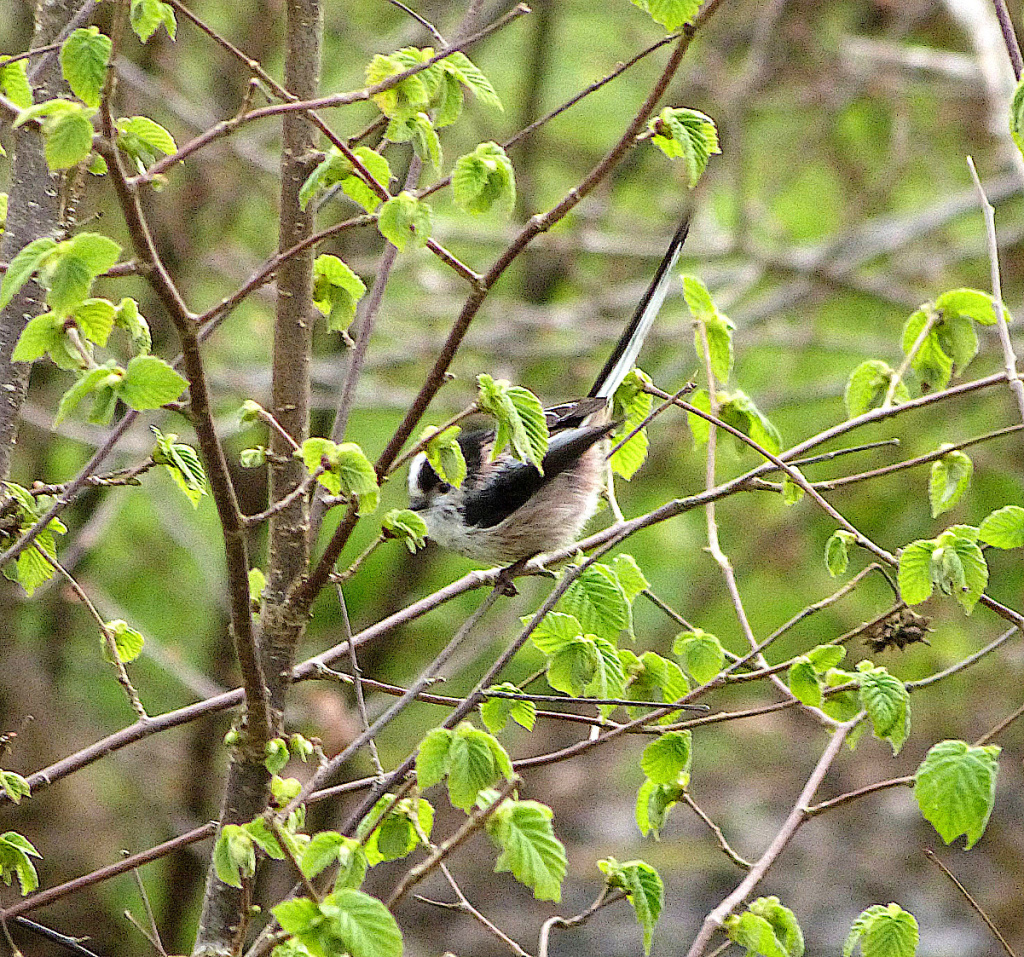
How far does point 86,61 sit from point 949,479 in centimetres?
175

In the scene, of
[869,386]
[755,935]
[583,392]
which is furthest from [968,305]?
[583,392]

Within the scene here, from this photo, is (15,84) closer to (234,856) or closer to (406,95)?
(406,95)

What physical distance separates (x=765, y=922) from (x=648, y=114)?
1.36 m

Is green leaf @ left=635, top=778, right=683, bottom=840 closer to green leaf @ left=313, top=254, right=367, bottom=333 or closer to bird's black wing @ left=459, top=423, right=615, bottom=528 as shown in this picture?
green leaf @ left=313, top=254, right=367, bottom=333

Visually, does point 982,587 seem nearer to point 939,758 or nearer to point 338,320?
point 939,758

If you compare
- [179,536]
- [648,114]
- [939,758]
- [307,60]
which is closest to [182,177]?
[179,536]

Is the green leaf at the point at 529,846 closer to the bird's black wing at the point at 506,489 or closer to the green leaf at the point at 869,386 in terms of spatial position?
the green leaf at the point at 869,386

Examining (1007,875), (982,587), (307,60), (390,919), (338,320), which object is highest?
(307,60)

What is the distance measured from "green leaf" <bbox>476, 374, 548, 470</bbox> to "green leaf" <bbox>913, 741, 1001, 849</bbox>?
790mm

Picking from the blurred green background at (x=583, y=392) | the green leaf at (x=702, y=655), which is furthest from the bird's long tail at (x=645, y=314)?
the blurred green background at (x=583, y=392)

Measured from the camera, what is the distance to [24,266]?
173 cm

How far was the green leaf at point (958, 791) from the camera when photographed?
1996 mm

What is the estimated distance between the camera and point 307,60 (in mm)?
2285

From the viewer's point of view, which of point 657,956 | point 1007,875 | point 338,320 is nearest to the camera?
point 338,320
